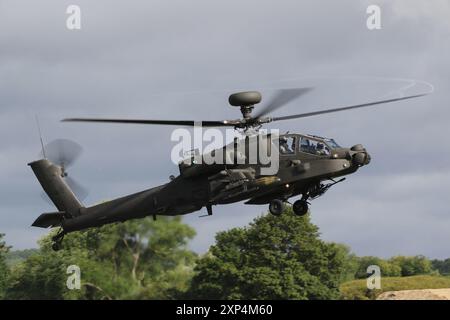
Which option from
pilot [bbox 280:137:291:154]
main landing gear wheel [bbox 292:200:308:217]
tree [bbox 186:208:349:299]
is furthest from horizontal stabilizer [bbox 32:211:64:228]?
tree [bbox 186:208:349:299]

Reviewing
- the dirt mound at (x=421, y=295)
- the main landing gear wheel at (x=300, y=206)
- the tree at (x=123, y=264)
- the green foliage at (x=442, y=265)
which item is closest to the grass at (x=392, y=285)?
the tree at (x=123, y=264)

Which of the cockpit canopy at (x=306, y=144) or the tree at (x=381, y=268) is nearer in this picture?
the cockpit canopy at (x=306, y=144)

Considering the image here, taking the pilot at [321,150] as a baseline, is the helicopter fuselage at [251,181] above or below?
below

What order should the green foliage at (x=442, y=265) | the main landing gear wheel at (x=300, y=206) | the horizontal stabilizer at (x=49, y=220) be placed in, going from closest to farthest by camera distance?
1. the main landing gear wheel at (x=300, y=206)
2. the horizontal stabilizer at (x=49, y=220)
3. the green foliage at (x=442, y=265)

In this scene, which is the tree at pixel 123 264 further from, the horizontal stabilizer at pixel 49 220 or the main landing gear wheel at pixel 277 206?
the main landing gear wheel at pixel 277 206

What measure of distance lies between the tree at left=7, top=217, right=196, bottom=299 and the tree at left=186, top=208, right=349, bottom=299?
11486mm

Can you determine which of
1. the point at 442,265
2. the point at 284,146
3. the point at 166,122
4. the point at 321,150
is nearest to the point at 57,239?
the point at 166,122

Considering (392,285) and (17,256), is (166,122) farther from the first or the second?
(392,285)

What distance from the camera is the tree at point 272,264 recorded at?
3179 inches

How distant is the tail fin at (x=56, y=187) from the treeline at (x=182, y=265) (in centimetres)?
838

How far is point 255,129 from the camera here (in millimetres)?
43406

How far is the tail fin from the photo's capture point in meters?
48.9

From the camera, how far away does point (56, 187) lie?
5041cm
